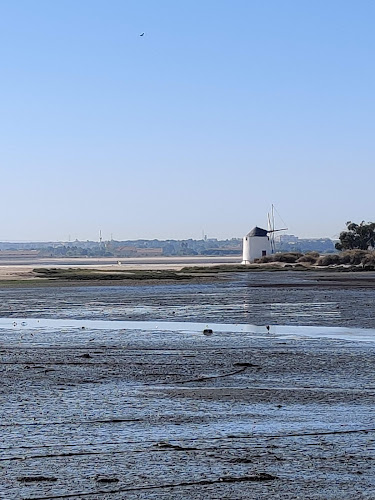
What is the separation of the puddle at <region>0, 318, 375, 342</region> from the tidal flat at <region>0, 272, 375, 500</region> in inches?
3.0

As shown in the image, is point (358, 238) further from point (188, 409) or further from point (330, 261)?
point (188, 409)

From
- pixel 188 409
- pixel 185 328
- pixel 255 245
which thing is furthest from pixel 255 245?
pixel 188 409

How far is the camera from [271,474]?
32.2ft

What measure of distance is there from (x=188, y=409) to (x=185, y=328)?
1416 centimetres

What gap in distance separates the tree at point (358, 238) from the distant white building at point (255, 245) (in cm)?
1443

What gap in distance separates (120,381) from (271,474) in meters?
7.13

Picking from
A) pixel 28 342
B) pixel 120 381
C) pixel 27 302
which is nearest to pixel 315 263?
pixel 27 302

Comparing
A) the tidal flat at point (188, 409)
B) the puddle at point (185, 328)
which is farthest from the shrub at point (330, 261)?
the puddle at point (185, 328)

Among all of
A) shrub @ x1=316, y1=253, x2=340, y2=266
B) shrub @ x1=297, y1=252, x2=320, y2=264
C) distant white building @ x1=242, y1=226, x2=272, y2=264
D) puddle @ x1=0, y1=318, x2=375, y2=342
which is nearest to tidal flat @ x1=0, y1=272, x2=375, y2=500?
puddle @ x1=0, y1=318, x2=375, y2=342

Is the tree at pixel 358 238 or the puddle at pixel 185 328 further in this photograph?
the tree at pixel 358 238

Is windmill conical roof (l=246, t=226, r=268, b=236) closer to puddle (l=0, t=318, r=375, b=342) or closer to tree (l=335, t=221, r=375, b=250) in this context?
tree (l=335, t=221, r=375, b=250)

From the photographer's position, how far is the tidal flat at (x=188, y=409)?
31.4 ft

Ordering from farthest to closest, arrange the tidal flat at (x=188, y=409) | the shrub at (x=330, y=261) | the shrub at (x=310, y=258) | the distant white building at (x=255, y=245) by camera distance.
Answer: the distant white building at (x=255, y=245) < the shrub at (x=310, y=258) < the shrub at (x=330, y=261) < the tidal flat at (x=188, y=409)

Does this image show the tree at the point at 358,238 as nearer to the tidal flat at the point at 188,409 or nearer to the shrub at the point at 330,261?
the shrub at the point at 330,261
